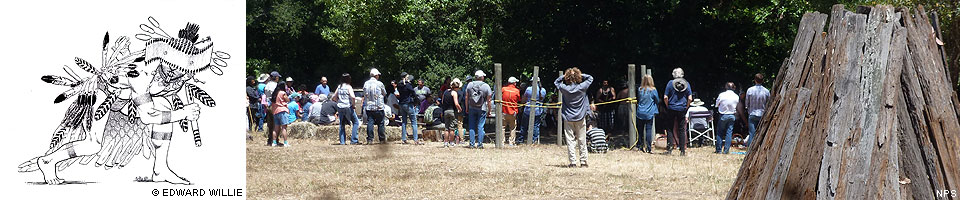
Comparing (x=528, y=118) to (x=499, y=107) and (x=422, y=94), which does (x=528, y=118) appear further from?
(x=422, y=94)

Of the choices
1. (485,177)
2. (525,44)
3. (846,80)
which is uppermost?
(525,44)

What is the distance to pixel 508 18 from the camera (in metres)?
27.3

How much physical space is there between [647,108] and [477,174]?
16.4 ft

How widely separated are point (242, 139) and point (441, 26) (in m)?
32.9

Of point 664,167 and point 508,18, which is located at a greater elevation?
point 508,18

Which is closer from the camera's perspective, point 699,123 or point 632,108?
point 632,108

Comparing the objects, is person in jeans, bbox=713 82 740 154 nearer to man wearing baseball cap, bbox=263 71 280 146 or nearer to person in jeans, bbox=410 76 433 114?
person in jeans, bbox=410 76 433 114

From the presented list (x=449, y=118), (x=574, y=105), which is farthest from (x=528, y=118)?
(x=574, y=105)

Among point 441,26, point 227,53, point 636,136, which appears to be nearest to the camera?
point 227,53

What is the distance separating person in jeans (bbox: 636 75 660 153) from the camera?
1702 cm

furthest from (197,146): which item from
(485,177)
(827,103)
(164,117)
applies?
(485,177)

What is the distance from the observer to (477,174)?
1298 centimetres

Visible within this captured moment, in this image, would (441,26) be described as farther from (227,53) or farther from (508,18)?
(227,53)

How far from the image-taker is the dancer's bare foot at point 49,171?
683 centimetres
